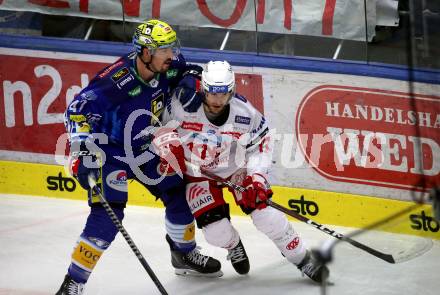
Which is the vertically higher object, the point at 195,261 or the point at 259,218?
the point at 259,218

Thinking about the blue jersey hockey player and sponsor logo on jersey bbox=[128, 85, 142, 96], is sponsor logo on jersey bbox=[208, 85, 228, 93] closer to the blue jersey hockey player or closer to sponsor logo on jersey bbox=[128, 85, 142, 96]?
the blue jersey hockey player

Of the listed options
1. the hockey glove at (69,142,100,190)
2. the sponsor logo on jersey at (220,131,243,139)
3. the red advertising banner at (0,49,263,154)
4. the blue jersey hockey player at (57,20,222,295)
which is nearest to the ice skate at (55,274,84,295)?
the blue jersey hockey player at (57,20,222,295)

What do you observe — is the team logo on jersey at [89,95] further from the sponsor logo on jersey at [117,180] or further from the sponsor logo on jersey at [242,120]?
the sponsor logo on jersey at [242,120]

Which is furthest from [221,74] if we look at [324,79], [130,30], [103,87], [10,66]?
[10,66]

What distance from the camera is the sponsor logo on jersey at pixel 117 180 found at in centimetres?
425

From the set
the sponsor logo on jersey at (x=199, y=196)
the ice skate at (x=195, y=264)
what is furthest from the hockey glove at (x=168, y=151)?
the ice skate at (x=195, y=264)

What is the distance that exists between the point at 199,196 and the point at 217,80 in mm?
601

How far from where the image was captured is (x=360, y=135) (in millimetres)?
5547

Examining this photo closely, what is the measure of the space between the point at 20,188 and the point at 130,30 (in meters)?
1.27

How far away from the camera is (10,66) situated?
6.28 m

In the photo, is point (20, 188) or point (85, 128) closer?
point (85, 128)

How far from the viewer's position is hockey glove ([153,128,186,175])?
4.47 metres

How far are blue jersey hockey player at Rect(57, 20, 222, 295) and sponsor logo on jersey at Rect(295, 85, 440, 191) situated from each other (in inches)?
51.1

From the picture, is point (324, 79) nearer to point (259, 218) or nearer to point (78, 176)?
point (259, 218)
